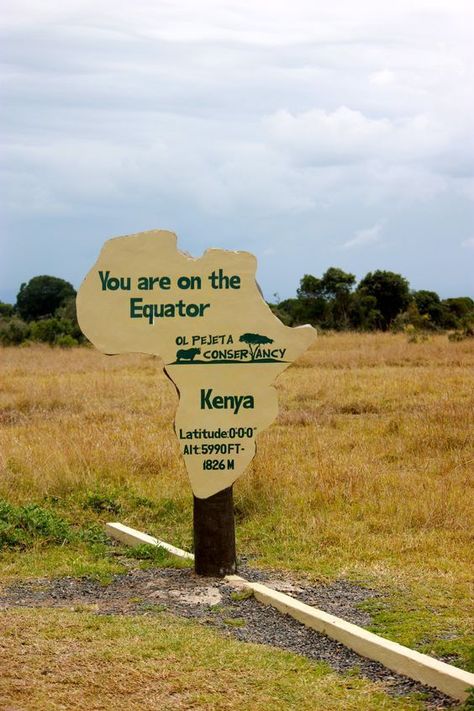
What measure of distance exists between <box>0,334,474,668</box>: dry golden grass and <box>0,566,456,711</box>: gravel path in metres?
0.31

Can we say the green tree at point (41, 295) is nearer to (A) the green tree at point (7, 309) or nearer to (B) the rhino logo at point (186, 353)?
(A) the green tree at point (7, 309)

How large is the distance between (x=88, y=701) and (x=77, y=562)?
2.37 metres

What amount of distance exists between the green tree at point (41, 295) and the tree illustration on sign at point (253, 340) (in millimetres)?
36220

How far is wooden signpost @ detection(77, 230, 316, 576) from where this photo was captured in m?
6.07

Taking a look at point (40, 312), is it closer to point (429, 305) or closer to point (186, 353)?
point (429, 305)

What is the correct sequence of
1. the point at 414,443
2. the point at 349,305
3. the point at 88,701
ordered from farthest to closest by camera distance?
the point at 349,305
the point at 414,443
the point at 88,701

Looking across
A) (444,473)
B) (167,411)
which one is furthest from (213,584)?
(167,411)

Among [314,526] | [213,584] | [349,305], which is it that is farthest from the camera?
[349,305]

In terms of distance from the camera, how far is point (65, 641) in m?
4.78

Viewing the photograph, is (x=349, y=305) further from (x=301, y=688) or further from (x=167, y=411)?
(x=301, y=688)

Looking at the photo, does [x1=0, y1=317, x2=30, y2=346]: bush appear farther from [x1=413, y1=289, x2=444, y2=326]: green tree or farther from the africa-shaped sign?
the africa-shaped sign

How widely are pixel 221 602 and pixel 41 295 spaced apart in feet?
124

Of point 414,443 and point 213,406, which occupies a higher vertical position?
point 213,406

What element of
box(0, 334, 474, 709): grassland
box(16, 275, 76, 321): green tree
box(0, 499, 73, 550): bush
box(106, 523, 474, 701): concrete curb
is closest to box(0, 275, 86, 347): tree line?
box(16, 275, 76, 321): green tree
